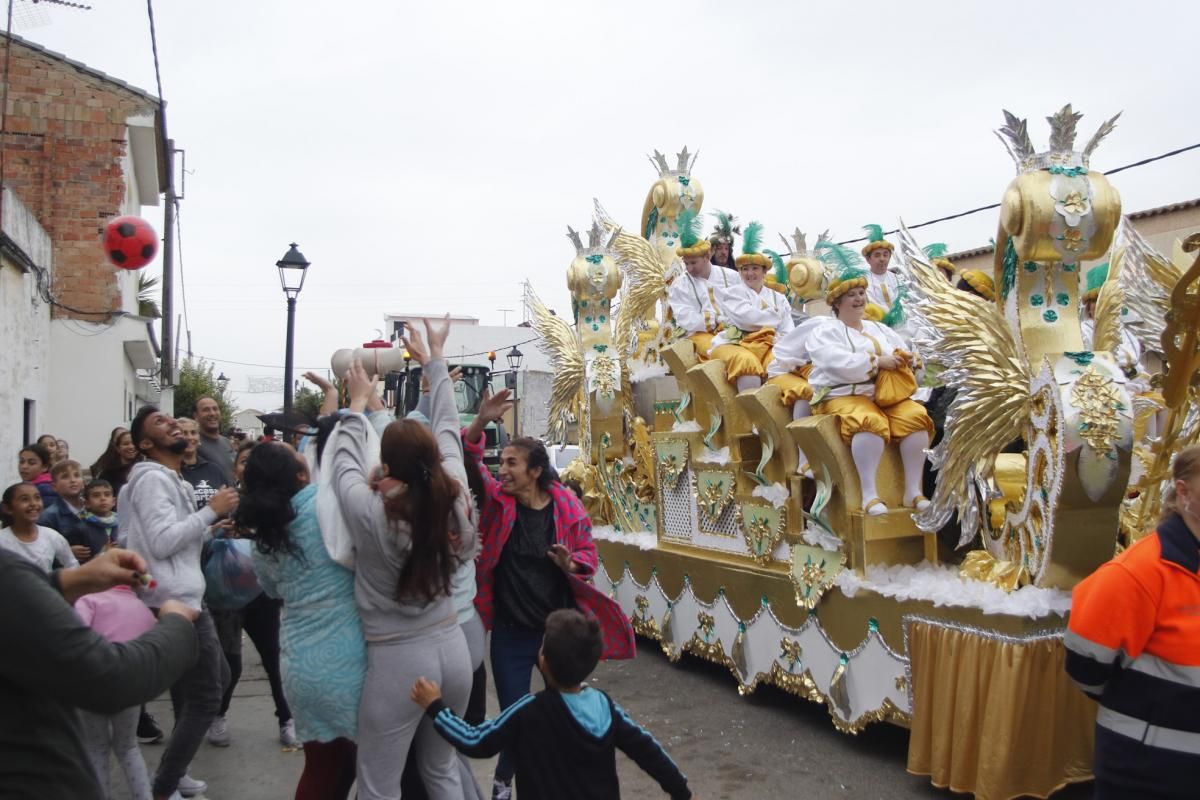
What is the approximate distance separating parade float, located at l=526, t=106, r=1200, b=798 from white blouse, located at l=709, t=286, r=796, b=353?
1.55 feet

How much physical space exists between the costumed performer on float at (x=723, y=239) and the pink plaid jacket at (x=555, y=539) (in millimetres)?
4566

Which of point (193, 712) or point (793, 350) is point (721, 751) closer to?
point (793, 350)

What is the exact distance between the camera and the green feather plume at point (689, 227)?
26.2ft

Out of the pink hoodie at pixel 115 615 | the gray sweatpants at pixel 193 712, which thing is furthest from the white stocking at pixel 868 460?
the pink hoodie at pixel 115 615

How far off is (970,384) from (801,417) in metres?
1.38

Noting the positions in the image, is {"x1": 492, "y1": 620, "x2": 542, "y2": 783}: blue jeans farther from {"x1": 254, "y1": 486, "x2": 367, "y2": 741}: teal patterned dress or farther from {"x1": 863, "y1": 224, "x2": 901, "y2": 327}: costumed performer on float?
{"x1": 863, "y1": 224, "x2": 901, "y2": 327}: costumed performer on float

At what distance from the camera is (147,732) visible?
592 centimetres

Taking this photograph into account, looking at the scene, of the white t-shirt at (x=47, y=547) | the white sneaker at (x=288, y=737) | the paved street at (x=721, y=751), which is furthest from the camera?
the white sneaker at (x=288, y=737)

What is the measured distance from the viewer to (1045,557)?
4551 mm

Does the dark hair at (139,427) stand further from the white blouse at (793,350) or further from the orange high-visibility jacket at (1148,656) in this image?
the orange high-visibility jacket at (1148,656)

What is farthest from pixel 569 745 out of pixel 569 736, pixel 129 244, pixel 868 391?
pixel 129 244

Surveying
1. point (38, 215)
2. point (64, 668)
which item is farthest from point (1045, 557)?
point (38, 215)

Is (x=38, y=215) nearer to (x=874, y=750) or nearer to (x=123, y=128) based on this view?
(x=123, y=128)

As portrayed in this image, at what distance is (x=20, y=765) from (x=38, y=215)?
575 inches
